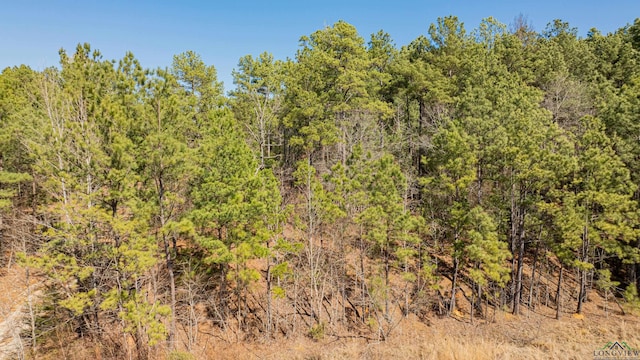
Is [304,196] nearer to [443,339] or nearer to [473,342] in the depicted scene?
[443,339]

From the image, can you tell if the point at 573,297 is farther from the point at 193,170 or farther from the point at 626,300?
the point at 193,170

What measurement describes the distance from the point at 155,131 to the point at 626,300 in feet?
94.2

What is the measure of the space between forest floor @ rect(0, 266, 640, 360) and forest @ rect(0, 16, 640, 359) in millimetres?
587

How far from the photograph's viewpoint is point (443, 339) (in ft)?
30.6

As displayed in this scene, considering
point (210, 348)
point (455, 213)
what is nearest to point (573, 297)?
point (455, 213)

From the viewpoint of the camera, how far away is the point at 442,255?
24.0 metres

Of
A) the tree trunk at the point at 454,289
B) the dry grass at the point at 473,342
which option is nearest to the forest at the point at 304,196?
the tree trunk at the point at 454,289

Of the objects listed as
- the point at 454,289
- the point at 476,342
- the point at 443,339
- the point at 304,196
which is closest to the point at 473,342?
the point at 476,342

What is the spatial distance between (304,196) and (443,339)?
10033 mm

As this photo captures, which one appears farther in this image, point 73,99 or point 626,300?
point 626,300

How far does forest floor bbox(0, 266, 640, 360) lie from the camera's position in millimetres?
7539

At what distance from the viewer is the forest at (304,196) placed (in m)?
11.6

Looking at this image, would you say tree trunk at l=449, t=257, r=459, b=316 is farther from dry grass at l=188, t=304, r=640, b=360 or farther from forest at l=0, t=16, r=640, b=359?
dry grass at l=188, t=304, r=640, b=360

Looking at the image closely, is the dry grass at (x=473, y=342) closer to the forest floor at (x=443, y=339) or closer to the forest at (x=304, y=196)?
the forest floor at (x=443, y=339)
